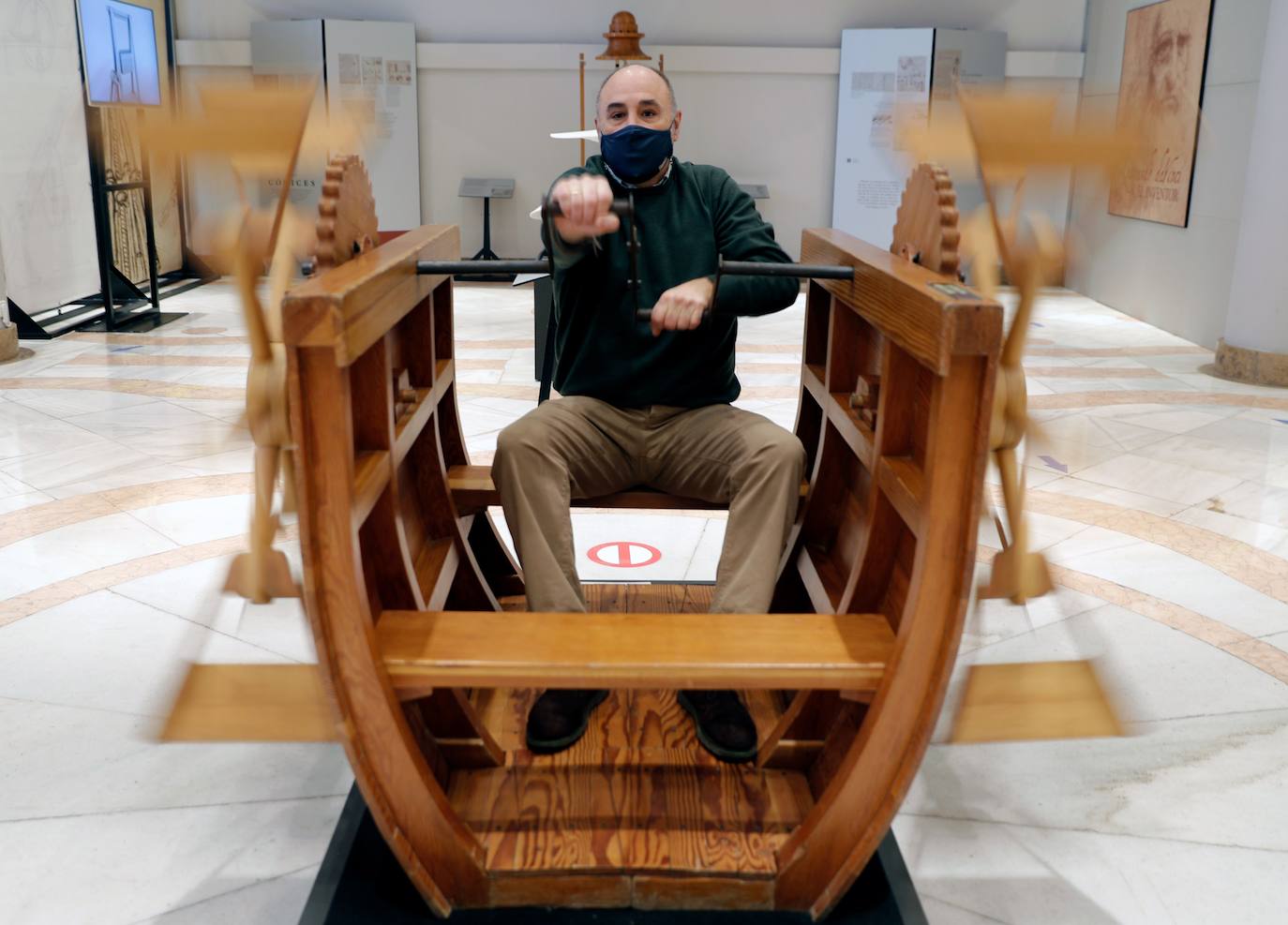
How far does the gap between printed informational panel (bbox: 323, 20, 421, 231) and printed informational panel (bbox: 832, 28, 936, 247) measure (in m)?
4.11

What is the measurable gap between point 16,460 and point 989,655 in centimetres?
387

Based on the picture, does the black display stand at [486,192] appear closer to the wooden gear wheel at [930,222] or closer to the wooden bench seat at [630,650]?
the wooden gear wheel at [930,222]

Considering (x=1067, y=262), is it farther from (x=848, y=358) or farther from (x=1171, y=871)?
(x=1171, y=871)

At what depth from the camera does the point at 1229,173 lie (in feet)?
25.3

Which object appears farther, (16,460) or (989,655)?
(16,460)

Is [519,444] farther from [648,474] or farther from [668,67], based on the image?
[668,67]

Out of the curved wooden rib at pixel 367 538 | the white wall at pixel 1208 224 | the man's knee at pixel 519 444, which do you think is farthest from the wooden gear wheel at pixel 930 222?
the white wall at pixel 1208 224

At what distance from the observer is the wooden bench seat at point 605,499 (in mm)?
2592

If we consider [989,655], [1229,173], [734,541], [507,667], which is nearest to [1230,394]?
[1229,173]

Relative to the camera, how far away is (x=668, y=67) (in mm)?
10977

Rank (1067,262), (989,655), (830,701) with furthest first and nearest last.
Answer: (989,655) → (830,701) → (1067,262)

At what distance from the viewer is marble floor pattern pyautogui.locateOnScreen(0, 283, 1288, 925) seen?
2.02 m

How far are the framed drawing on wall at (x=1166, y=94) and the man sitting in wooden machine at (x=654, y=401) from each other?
6291mm

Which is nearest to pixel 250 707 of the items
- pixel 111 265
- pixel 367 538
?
pixel 367 538
